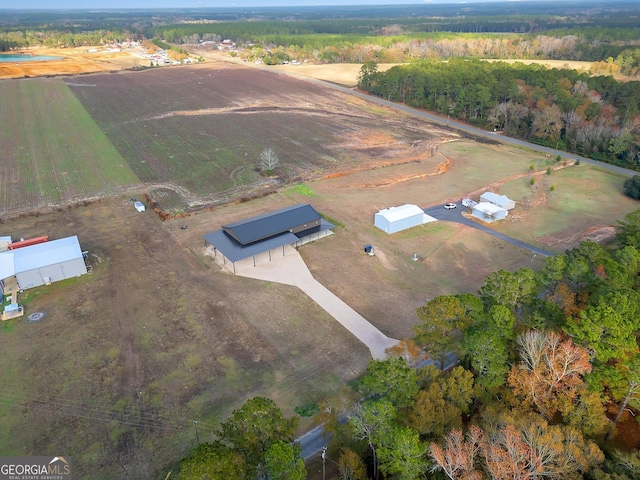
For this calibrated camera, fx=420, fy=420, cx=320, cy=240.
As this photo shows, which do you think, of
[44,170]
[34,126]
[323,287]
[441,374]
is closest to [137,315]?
[323,287]

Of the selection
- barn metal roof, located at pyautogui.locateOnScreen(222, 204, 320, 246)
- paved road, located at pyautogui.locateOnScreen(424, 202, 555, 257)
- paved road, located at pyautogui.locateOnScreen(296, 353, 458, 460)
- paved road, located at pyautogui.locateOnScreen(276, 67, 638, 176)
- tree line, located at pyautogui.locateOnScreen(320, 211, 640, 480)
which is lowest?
paved road, located at pyautogui.locateOnScreen(296, 353, 458, 460)

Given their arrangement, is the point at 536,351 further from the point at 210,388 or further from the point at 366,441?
the point at 210,388

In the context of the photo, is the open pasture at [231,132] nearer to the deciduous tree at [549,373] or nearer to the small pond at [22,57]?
the deciduous tree at [549,373]

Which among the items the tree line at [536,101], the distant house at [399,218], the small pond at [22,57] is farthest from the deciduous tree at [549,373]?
the small pond at [22,57]

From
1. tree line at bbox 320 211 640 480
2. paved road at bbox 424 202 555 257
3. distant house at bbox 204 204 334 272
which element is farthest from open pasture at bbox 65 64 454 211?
tree line at bbox 320 211 640 480

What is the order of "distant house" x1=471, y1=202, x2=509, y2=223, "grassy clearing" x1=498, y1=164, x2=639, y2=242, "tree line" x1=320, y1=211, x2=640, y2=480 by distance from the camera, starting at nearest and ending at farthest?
1. "tree line" x1=320, y1=211, x2=640, y2=480
2. "grassy clearing" x1=498, y1=164, x2=639, y2=242
3. "distant house" x1=471, y1=202, x2=509, y2=223

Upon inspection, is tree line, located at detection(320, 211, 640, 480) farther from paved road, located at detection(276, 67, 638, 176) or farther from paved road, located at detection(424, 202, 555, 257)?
paved road, located at detection(276, 67, 638, 176)

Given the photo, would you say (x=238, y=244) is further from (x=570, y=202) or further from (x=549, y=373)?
(x=570, y=202)
